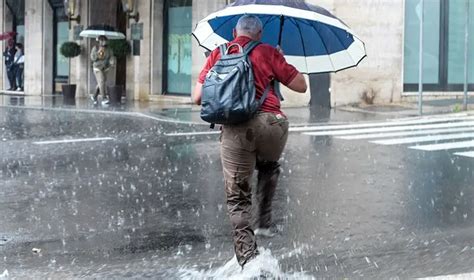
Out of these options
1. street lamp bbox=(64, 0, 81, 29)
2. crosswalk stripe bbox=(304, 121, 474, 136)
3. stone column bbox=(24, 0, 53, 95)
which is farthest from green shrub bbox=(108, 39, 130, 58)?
crosswalk stripe bbox=(304, 121, 474, 136)

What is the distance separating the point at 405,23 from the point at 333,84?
9.46 ft

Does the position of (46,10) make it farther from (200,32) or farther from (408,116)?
(200,32)

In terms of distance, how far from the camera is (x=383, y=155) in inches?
466

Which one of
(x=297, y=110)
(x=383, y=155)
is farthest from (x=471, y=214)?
(x=297, y=110)

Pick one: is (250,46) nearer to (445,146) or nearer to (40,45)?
(445,146)

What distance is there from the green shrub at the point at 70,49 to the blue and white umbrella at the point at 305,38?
21.9m

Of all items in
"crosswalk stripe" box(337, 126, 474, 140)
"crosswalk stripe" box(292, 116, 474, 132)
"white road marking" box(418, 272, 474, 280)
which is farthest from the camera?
"crosswalk stripe" box(292, 116, 474, 132)

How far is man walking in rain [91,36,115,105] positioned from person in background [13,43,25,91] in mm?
8911

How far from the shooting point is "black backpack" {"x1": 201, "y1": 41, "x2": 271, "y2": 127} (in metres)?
4.97

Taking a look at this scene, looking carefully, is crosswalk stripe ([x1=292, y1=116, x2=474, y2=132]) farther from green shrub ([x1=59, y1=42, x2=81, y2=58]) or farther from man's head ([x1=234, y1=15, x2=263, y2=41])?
green shrub ([x1=59, y1=42, x2=81, y2=58])

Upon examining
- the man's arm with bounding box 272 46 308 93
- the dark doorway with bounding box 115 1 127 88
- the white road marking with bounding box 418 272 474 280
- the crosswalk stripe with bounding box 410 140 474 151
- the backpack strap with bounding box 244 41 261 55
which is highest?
the dark doorway with bounding box 115 1 127 88

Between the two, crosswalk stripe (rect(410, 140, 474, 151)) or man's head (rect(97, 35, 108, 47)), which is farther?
man's head (rect(97, 35, 108, 47))

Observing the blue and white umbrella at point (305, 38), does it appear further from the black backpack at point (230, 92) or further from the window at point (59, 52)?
the window at point (59, 52)

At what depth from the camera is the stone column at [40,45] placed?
30.2m
